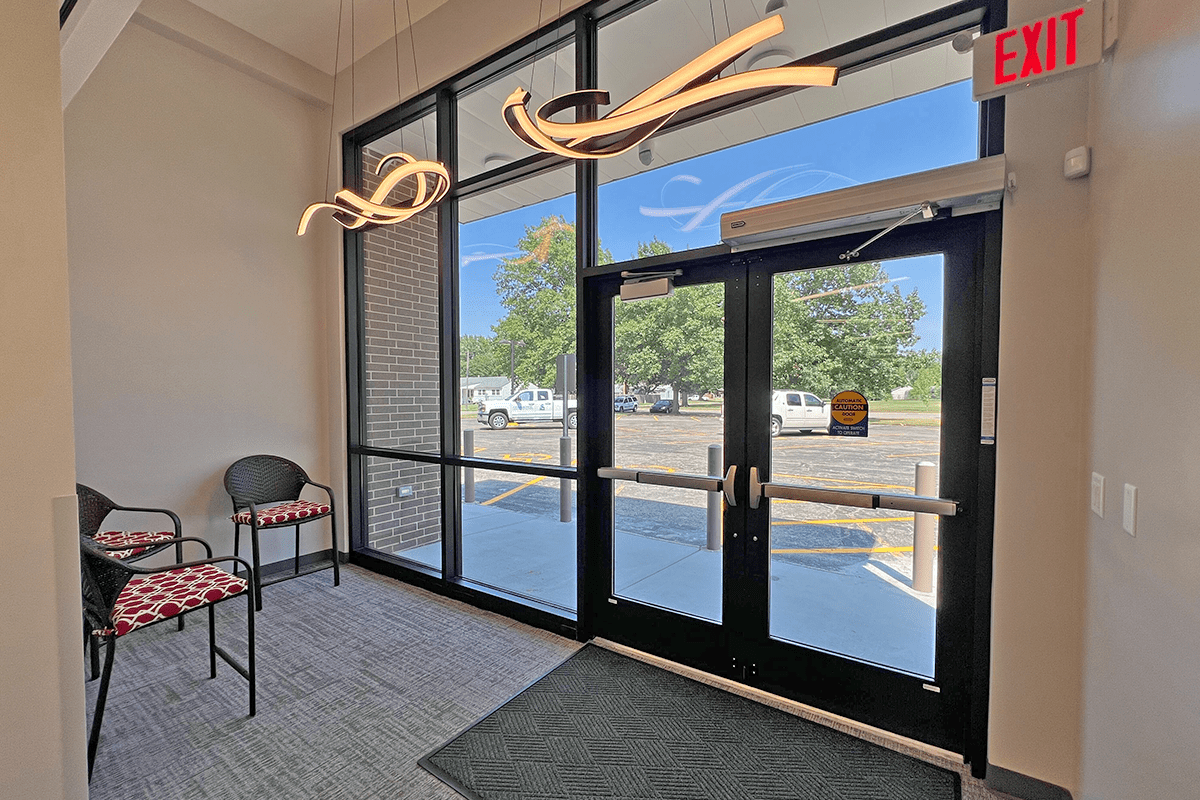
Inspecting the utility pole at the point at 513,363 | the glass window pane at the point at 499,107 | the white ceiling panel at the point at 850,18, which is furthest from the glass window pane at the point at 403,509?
the white ceiling panel at the point at 850,18

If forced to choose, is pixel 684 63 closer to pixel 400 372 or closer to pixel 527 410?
pixel 527 410

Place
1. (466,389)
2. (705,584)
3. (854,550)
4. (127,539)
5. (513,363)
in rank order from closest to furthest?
(854,550) < (705,584) < (127,539) < (513,363) < (466,389)

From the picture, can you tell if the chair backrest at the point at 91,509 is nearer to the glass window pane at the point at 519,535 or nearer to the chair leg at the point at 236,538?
the chair leg at the point at 236,538

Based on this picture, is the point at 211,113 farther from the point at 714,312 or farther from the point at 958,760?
the point at 958,760

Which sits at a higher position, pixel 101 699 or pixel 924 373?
pixel 924 373

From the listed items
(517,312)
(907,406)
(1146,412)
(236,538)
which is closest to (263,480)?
(236,538)

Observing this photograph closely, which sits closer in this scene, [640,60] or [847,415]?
[847,415]

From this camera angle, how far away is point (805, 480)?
2.44 metres

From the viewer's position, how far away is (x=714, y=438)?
2.70 metres

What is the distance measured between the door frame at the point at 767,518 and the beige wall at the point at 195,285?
2.63 m

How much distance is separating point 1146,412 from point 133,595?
3.60m

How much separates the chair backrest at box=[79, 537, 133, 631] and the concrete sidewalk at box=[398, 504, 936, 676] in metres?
2.03

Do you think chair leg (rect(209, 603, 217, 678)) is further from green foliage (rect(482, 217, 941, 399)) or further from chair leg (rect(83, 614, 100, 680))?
green foliage (rect(482, 217, 941, 399))

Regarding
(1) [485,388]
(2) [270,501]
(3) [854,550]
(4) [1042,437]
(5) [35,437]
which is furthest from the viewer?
(2) [270,501]
